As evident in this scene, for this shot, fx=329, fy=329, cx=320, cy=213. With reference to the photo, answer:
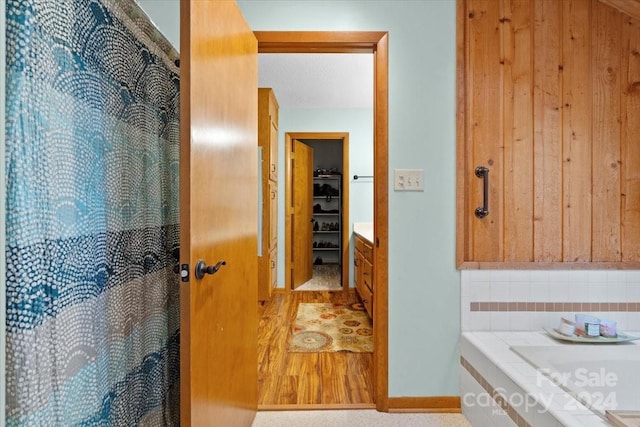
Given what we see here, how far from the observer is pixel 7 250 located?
1.99ft

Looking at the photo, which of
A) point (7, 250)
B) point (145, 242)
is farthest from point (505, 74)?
point (7, 250)

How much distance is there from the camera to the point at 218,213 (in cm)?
121

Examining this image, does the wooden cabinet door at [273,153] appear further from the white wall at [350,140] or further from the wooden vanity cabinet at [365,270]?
the wooden vanity cabinet at [365,270]

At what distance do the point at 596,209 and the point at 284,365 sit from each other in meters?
2.15

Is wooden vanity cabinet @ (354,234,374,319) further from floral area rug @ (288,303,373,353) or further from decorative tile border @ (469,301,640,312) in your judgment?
decorative tile border @ (469,301,640,312)

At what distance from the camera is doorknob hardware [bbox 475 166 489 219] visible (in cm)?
179

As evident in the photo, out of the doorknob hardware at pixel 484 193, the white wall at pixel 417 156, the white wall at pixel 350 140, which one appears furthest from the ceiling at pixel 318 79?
the doorknob hardware at pixel 484 193

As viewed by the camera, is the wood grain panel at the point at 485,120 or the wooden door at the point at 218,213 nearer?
the wooden door at the point at 218,213

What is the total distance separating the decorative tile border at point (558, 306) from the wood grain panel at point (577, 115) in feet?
0.96

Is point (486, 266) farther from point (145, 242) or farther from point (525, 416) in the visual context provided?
point (145, 242)

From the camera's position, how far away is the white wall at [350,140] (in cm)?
430

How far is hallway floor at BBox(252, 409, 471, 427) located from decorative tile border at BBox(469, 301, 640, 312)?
0.61 meters

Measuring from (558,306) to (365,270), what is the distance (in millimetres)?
1766

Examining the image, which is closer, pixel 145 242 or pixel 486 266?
pixel 145 242
